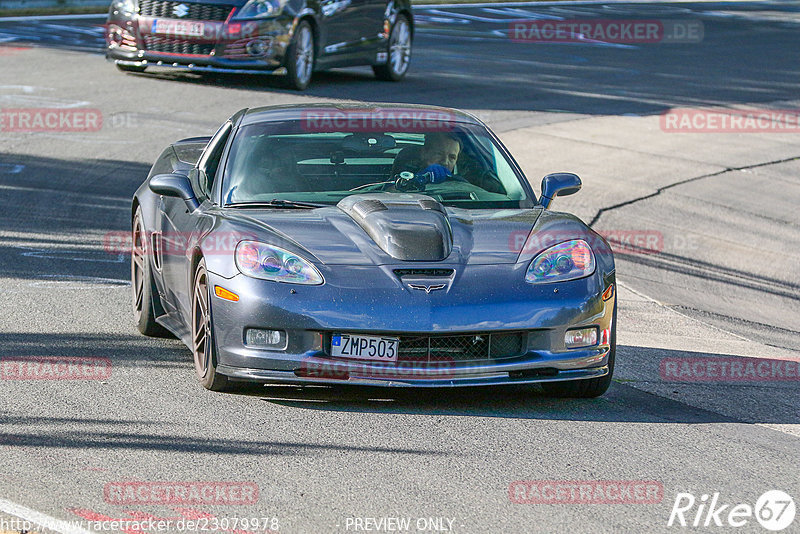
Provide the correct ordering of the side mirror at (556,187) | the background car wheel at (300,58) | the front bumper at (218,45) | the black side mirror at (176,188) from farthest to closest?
the background car wheel at (300,58)
the front bumper at (218,45)
the side mirror at (556,187)
the black side mirror at (176,188)

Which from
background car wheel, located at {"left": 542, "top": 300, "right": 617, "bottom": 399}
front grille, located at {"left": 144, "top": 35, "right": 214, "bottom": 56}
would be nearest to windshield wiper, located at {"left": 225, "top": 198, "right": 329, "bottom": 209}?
background car wheel, located at {"left": 542, "top": 300, "right": 617, "bottom": 399}

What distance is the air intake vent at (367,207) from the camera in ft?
20.9

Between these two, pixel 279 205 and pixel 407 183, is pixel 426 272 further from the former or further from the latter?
pixel 407 183

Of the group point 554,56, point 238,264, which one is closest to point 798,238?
point 238,264

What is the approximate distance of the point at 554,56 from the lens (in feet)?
76.9

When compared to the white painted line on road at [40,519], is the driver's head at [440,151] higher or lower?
higher

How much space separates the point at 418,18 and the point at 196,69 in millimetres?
12613

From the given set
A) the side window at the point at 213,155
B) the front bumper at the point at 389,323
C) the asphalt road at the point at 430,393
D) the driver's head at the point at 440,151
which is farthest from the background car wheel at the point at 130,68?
the front bumper at the point at 389,323

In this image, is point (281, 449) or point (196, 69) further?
point (196, 69)

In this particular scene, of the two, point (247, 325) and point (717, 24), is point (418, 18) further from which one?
point (247, 325)

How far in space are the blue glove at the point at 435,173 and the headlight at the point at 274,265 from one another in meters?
1.39

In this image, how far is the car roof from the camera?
7430mm

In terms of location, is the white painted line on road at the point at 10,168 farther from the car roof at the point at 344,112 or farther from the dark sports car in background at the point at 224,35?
the car roof at the point at 344,112

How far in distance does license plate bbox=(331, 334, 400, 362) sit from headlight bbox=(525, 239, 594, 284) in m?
0.72
